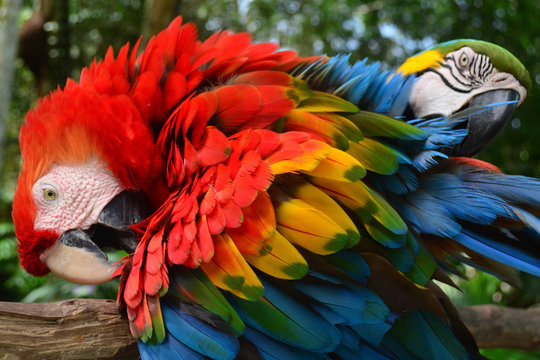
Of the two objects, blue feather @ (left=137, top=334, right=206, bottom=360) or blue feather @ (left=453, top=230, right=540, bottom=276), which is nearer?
blue feather @ (left=137, top=334, right=206, bottom=360)

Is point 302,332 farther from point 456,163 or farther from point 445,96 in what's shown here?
point 445,96

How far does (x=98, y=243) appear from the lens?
0.92 m

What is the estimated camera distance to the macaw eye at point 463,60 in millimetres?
1110

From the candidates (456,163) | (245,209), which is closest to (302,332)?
(245,209)

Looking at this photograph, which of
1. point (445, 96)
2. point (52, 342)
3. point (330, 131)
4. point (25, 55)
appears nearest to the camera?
point (52, 342)

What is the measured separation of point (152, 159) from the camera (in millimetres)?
857

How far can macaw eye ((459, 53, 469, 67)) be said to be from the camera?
111cm

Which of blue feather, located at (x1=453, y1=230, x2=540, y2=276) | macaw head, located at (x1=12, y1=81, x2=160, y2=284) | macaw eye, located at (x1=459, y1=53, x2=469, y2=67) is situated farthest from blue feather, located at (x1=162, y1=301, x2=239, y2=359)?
macaw eye, located at (x1=459, y1=53, x2=469, y2=67)

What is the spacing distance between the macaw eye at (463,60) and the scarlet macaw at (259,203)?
18 cm

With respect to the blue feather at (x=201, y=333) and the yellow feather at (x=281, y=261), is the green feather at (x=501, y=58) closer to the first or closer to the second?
the yellow feather at (x=281, y=261)

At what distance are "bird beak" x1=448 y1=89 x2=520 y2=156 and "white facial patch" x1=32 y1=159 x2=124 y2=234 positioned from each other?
2.49 feet

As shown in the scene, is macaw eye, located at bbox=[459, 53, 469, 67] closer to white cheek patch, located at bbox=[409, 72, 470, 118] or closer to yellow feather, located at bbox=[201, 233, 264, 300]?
white cheek patch, located at bbox=[409, 72, 470, 118]

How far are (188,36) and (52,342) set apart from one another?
606 millimetres

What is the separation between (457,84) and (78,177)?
86 centimetres
